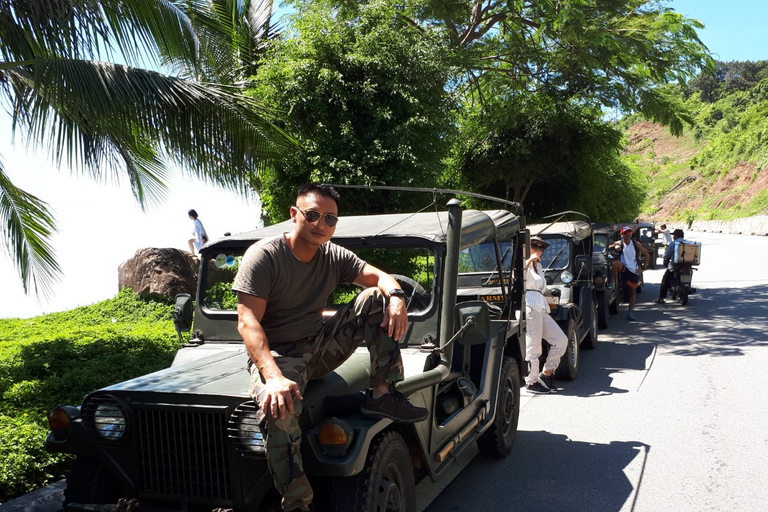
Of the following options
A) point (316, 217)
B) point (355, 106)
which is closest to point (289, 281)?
point (316, 217)

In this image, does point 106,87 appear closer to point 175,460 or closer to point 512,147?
point 175,460

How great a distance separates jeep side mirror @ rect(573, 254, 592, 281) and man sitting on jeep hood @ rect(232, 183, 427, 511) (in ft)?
23.4

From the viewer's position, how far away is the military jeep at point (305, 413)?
3359mm

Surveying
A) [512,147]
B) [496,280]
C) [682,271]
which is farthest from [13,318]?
[682,271]

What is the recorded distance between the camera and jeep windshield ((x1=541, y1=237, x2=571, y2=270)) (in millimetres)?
11141

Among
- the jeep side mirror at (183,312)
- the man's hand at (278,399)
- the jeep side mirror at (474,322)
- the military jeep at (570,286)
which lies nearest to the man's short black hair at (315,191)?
the man's hand at (278,399)

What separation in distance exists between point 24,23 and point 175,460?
5.90m

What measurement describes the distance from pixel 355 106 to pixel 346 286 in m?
7.76

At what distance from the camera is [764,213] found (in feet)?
182

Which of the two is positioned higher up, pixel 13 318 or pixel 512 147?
pixel 512 147

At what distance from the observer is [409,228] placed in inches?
199

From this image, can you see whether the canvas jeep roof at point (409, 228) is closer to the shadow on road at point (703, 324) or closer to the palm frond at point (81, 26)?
the palm frond at point (81, 26)

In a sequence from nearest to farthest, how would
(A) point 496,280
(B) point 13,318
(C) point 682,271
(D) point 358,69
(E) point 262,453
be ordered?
1. (E) point 262,453
2. (A) point 496,280
3. (D) point 358,69
4. (B) point 13,318
5. (C) point 682,271

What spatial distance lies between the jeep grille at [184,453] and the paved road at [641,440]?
162cm
